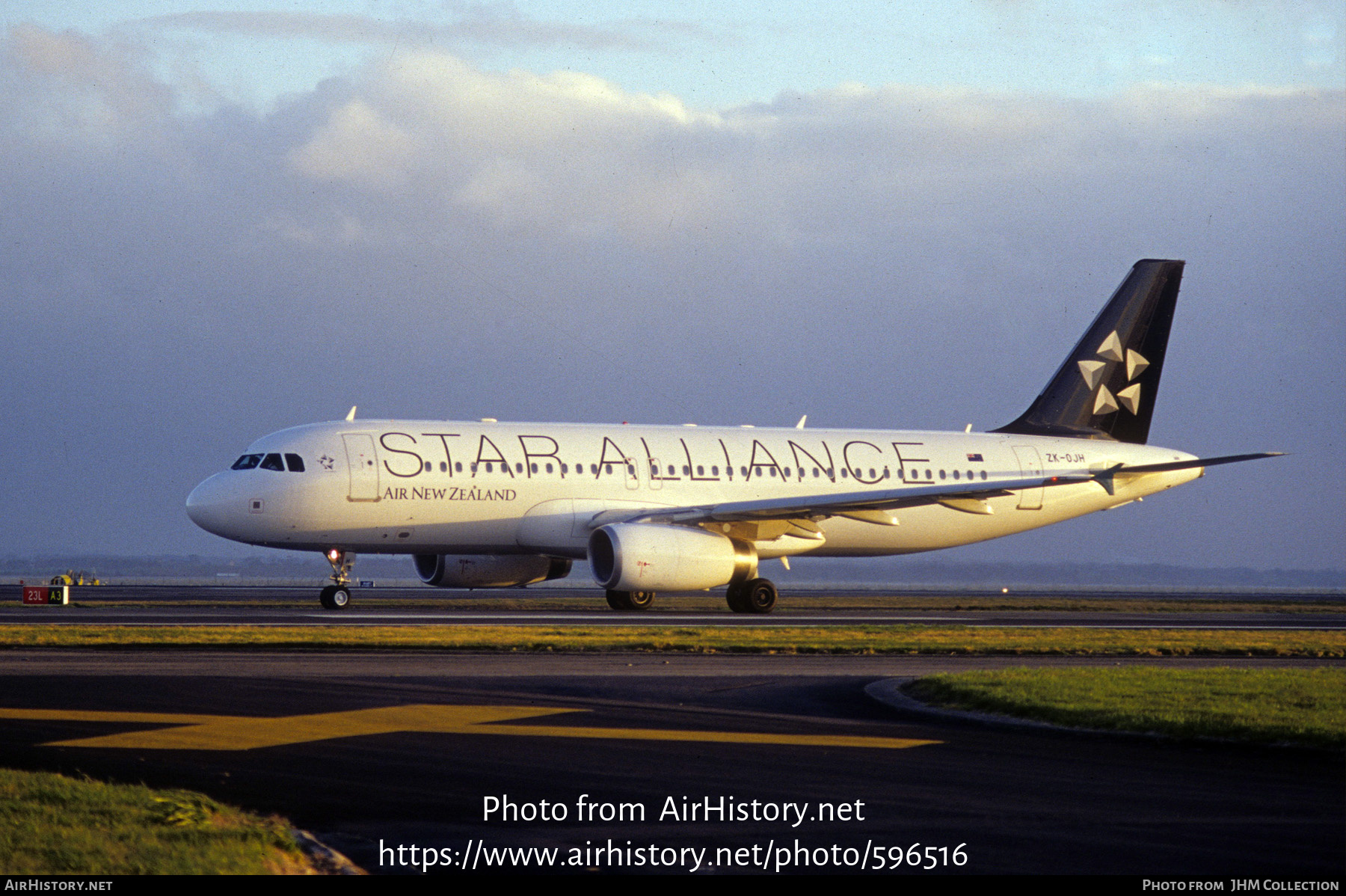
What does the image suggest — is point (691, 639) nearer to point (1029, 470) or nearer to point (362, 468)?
point (362, 468)

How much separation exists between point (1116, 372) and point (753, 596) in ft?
45.8

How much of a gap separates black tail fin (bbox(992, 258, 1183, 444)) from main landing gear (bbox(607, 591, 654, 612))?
12.5 meters

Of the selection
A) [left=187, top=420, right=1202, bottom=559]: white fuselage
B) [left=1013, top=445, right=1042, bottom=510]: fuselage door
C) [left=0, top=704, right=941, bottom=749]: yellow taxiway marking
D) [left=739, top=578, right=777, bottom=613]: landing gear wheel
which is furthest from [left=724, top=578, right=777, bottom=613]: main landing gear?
[left=0, top=704, right=941, bottom=749]: yellow taxiway marking

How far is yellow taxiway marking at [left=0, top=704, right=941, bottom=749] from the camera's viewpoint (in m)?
11.0

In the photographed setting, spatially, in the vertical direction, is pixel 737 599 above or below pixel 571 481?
below

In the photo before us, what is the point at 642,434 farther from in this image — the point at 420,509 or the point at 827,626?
the point at 827,626

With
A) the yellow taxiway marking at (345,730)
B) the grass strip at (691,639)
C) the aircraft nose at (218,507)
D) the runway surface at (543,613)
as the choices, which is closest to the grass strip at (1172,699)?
the yellow taxiway marking at (345,730)

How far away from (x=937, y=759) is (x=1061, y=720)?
264cm

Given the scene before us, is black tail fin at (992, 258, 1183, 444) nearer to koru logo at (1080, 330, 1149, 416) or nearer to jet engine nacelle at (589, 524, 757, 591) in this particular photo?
koru logo at (1080, 330, 1149, 416)

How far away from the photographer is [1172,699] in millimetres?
13789

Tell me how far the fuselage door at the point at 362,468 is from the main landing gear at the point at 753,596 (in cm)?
873

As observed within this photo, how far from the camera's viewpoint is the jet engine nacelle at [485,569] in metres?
35.4

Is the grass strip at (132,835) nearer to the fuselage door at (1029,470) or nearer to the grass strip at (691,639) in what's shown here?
the grass strip at (691,639)

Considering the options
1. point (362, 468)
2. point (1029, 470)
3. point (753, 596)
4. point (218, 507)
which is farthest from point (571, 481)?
point (1029, 470)
